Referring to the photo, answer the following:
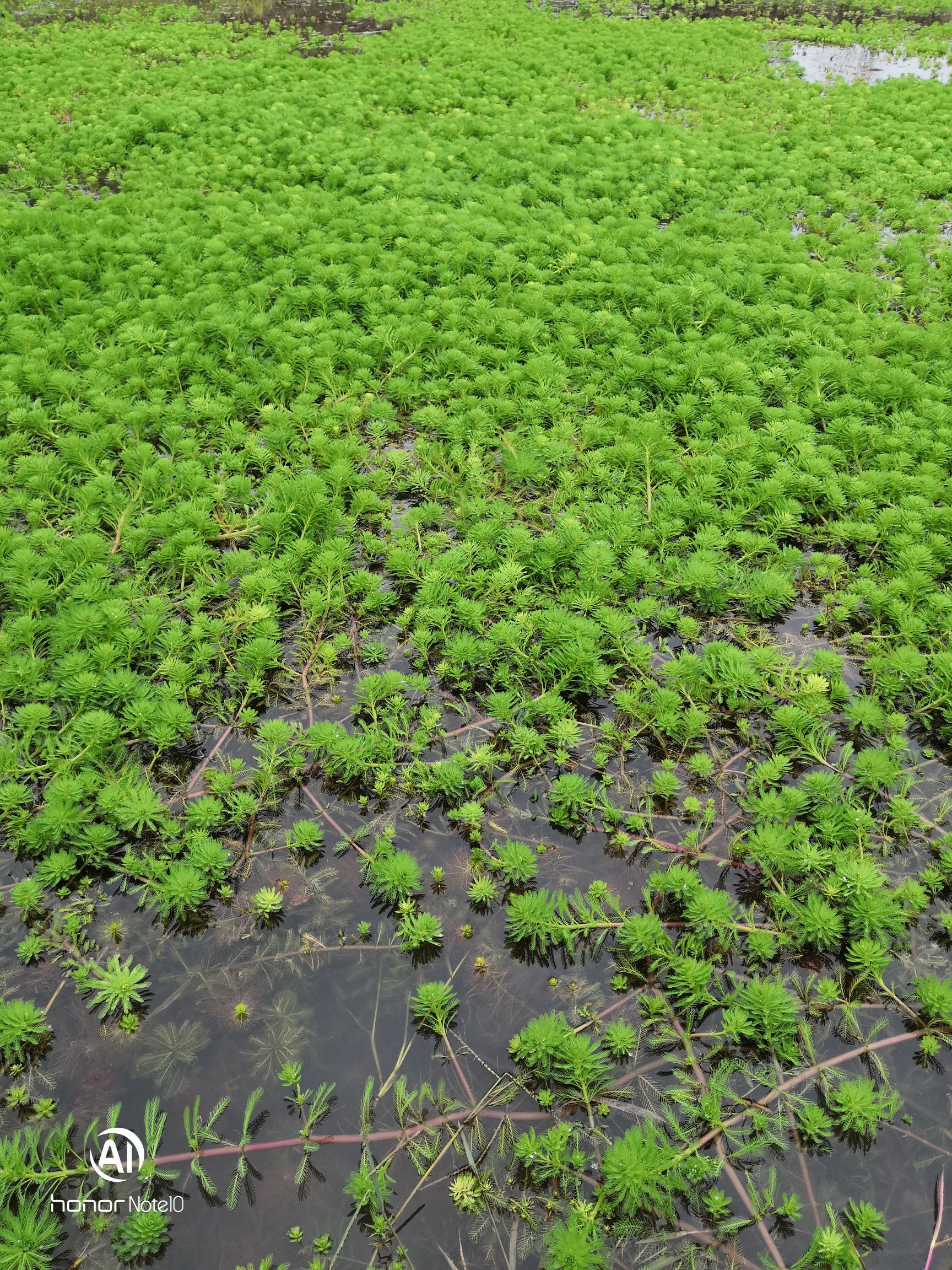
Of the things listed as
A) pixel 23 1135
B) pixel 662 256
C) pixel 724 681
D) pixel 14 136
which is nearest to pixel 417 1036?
pixel 23 1135

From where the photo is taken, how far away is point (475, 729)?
5.55 m

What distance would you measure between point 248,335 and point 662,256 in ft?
18.1

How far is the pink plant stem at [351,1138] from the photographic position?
3768 mm

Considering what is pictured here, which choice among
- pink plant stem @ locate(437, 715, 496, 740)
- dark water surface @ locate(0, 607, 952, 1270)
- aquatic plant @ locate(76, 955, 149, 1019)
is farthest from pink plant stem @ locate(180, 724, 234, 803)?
pink plant stem @ locate(437, 715, 496, 740)

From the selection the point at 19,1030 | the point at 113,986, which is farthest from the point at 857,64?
the point at 19,1030

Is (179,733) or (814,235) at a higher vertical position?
(814,235)

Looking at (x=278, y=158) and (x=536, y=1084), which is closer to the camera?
(x=536, y=1084)

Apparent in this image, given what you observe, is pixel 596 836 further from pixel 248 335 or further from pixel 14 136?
pixel 14 136

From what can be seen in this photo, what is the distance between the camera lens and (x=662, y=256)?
10.2 meters

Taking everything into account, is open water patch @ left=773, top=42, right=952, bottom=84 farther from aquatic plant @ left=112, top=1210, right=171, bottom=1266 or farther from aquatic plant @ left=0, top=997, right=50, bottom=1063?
aquatic plant @ left=112, top=1210, right=171, bottom=1266

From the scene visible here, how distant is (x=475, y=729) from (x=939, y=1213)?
355 cm

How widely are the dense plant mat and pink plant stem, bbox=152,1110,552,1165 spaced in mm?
25

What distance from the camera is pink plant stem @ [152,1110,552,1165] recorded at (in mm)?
3768

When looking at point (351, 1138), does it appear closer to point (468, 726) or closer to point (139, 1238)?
point (139, 1238)
